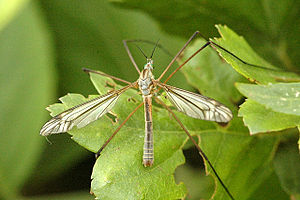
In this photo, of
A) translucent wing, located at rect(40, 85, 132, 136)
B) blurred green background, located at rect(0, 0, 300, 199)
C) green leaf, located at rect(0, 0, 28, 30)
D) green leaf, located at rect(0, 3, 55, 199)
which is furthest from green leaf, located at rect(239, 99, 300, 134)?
green leaf, located at rect(0, 0, 28, 30)

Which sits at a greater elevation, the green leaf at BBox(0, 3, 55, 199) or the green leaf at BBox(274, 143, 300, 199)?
the green leaf at BBox(0, 3, 55, 199)

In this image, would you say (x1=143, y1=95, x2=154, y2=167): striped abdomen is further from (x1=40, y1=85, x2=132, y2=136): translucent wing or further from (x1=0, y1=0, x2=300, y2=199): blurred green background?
(x1=0, y1=0, x2=300, y2=199): blurred green background

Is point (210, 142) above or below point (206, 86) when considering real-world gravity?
below

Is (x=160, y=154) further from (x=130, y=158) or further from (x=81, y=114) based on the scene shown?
(x=81, y=114)

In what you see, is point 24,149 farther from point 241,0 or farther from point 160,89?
point 241,0

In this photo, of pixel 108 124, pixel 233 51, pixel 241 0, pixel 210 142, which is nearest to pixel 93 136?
pixel 108 124

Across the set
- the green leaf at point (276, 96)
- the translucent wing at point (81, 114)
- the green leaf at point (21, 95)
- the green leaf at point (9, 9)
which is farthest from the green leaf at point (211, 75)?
the green leaf at point (9, 9)
